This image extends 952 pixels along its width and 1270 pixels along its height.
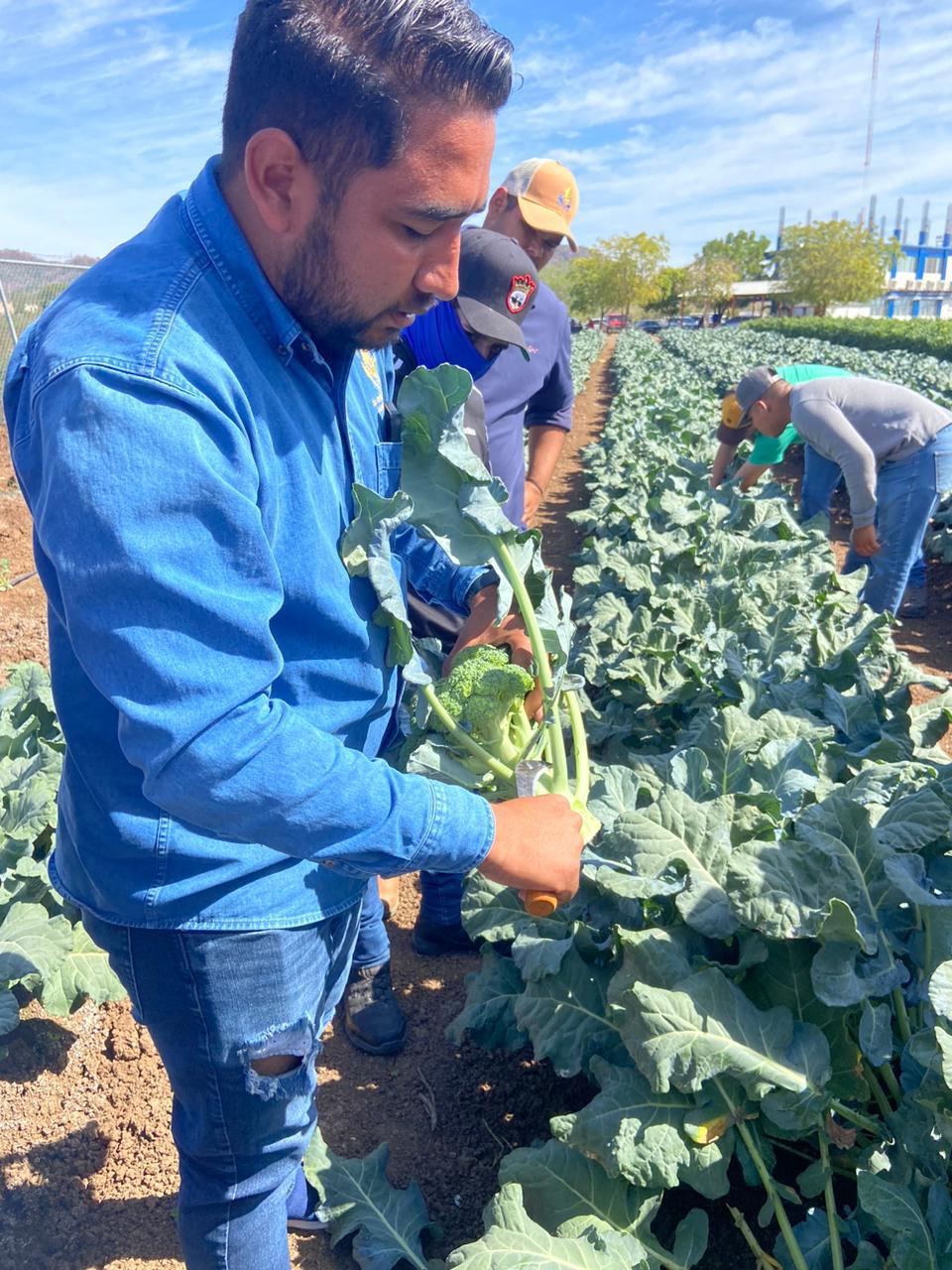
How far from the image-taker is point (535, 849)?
145 centimetres

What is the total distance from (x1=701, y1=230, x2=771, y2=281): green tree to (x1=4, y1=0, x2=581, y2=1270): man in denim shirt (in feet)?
345

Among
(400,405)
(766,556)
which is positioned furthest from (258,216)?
(766,556)

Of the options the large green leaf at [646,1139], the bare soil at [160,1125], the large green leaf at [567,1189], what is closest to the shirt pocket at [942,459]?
the bare soil at [160,1125]

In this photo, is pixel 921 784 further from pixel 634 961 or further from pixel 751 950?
pixel 634 961

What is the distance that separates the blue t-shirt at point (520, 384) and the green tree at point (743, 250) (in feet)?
334

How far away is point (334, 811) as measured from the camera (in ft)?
4.06

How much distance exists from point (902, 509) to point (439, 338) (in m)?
3.92

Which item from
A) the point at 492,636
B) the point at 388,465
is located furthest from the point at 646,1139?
the point at 388,465

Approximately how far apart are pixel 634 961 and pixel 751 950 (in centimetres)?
25

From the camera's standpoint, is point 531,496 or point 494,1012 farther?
point 531,496

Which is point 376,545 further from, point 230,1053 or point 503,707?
point 230,1053

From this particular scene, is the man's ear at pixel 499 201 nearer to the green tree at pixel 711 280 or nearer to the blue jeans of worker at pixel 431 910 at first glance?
the blue jeans of worker at pixel 431 910

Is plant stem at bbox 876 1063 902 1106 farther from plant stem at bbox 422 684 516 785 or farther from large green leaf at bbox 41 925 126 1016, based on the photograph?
large green leaf at bbox 41 925 126 1016

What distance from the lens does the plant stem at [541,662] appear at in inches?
78.6
